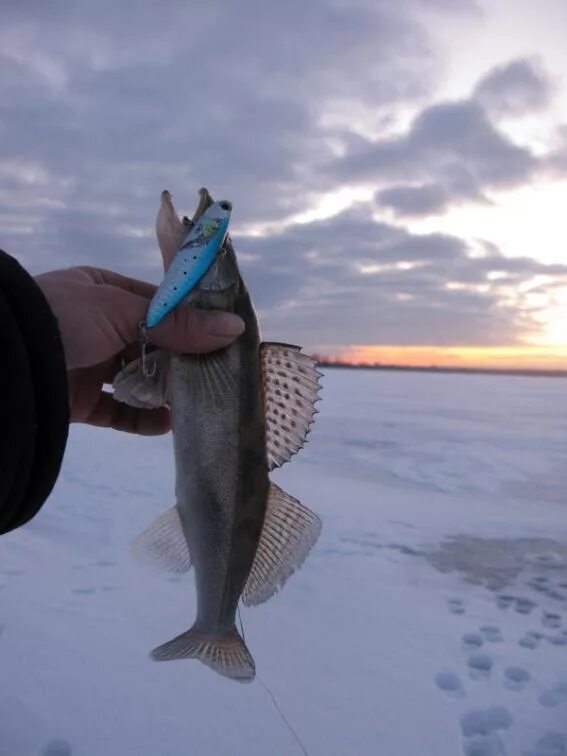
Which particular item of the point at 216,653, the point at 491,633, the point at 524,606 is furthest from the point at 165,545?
the point at 524,606

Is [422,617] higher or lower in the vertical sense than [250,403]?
lower

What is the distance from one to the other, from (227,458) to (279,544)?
41 cm

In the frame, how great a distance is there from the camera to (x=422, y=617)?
17.3ft

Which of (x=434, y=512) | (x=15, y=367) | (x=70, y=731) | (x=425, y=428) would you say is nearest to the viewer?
(x=15, y=367)

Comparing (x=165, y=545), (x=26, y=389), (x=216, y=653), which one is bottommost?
(x=216, y=653)

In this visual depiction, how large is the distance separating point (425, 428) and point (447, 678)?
1397cm

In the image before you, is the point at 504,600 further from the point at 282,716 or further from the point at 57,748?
the point at 57,748

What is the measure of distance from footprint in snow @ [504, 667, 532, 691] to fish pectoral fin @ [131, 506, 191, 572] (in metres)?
2.82

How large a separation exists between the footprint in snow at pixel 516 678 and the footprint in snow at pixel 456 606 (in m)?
0.90

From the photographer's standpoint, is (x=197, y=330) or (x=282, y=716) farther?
(x=282, y=716)

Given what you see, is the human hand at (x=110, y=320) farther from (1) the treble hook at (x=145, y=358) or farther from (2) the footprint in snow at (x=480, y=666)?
(2) the footprint in snow at (x=480, y=666)

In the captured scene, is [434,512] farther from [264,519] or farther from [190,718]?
[264,519]

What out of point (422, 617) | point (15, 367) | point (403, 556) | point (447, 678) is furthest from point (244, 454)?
point (403, 556)

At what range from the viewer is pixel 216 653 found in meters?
2.45
